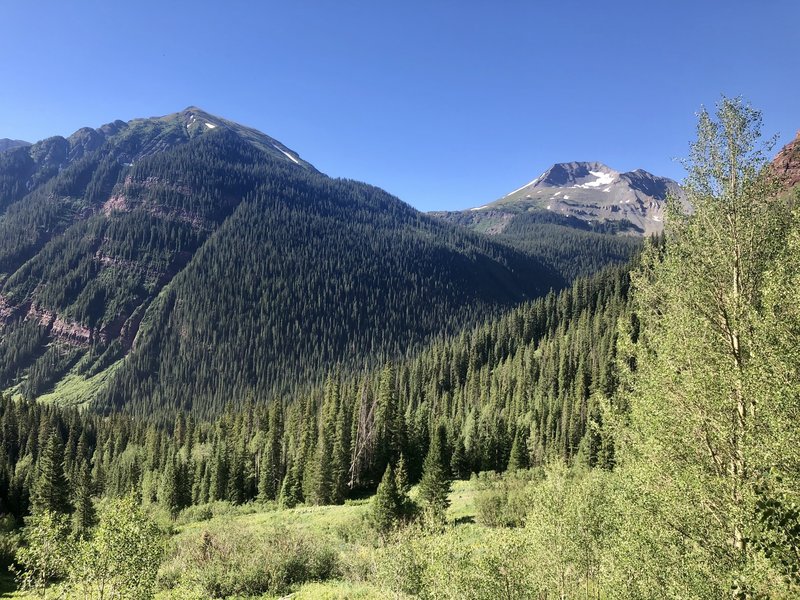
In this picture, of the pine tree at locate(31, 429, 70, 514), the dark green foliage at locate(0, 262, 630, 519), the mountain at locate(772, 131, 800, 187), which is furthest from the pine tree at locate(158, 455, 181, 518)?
the mountain at locate(772, 131, 800, 187)

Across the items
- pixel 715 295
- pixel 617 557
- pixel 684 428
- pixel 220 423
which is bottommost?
pixel 220 423

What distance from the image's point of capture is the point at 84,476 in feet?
224

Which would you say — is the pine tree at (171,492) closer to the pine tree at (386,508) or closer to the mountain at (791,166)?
the pine tree at (386,508)

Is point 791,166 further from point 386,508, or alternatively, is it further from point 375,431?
point 386,508

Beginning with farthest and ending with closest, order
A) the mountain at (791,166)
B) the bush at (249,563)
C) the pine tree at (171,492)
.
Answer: the pine tree at (171,492), the bush at (249,563), the mountain at (791,166)

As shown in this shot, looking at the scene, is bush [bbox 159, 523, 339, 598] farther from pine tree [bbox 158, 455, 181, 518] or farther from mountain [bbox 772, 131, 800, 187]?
pine tree [bbox 158, 455, 181, 518]

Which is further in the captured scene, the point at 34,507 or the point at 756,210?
the point at 34,507

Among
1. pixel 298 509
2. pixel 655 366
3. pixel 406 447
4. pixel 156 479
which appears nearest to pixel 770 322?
pixel 655 366

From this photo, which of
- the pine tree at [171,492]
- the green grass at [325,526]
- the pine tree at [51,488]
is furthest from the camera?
the pine tree at [171,492]

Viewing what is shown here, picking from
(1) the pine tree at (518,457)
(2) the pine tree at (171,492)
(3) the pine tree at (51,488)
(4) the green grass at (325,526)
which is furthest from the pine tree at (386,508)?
(3) the pine tree at (51,488)

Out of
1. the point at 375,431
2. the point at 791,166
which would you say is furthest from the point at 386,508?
the point at 791,166

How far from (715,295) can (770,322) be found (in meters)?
3.49

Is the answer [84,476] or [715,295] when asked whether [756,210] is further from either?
[84,476]

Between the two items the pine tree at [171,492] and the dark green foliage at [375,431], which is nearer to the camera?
the pine tree at [171,492]
